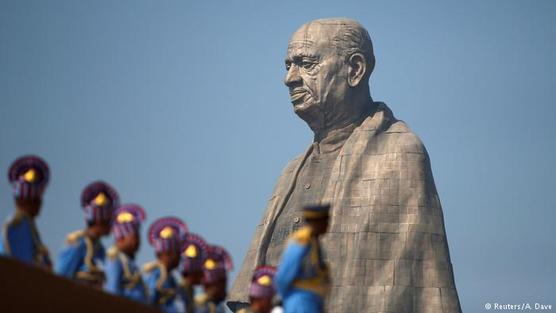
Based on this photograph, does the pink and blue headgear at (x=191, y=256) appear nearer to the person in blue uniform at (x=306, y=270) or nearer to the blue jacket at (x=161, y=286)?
the blue jacket at (x=161, y=286)

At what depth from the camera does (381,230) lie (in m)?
32.6

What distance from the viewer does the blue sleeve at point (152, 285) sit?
53.7ft

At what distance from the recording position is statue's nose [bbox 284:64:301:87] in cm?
3422

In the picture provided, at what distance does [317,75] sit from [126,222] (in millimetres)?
18299

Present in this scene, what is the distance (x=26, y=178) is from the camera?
→ 15.3m

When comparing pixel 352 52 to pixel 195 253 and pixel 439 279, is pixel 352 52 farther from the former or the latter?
pixel 195 253

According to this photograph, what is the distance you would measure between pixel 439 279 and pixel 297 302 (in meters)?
17.9

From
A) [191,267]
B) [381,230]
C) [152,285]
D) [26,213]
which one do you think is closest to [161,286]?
[152,285]

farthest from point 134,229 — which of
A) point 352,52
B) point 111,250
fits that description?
point 352,52

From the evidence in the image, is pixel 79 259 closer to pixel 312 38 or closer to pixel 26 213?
pixel 26 213

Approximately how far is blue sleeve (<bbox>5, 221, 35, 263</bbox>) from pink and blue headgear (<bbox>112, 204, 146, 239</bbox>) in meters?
1.23

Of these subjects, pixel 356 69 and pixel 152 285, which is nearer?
pixel 152 285

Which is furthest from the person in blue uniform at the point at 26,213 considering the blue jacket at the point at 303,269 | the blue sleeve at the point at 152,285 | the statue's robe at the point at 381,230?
the statue's robe at the point at 381,230

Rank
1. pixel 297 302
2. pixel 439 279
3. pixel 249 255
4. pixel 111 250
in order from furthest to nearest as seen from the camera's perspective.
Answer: pixel 249 255 < pixel 439 279 < pixel 111 250 < pixel 297 302
